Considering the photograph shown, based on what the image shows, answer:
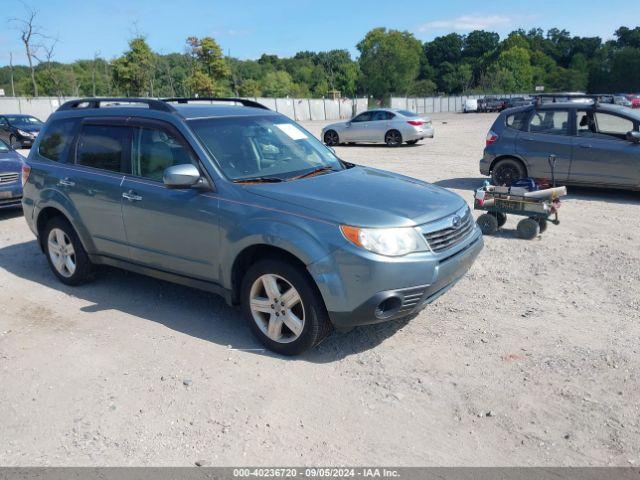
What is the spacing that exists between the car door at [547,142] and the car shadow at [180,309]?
6814mm

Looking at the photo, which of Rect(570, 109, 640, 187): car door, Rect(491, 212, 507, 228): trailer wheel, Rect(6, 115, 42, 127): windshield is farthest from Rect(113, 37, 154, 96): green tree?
Rect(491, 212, 507, 228): trailer wheel

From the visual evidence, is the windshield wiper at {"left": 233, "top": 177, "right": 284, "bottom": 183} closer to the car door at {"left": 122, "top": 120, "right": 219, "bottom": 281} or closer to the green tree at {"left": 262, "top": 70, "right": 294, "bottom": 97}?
the car door at {"left": 122, "top": 120, "right": 219, "bottom": 281}

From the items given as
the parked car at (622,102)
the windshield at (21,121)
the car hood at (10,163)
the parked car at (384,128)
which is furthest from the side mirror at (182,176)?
the windshield at (21,121)

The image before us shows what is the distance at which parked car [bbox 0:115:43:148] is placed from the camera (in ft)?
80.0

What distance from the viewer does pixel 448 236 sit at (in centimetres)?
428

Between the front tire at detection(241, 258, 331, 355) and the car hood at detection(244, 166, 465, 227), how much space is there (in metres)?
0.49

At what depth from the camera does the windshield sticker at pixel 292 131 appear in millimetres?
5364

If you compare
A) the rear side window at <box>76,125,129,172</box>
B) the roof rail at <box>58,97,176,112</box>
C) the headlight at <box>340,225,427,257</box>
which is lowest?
the headlight at <box>340,225,427,257</box>

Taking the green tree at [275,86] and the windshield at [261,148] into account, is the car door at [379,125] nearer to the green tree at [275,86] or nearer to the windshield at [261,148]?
the windshield at [261,148]

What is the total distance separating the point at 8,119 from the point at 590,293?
2601cm

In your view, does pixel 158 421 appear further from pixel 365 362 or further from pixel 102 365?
pixel 365 362

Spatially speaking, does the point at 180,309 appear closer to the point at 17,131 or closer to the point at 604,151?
the point at 604,151

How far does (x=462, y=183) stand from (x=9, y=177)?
343 inches

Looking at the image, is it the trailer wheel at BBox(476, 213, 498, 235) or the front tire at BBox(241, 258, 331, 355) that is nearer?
the front tire at BBox(241, 258, 331, 355)
